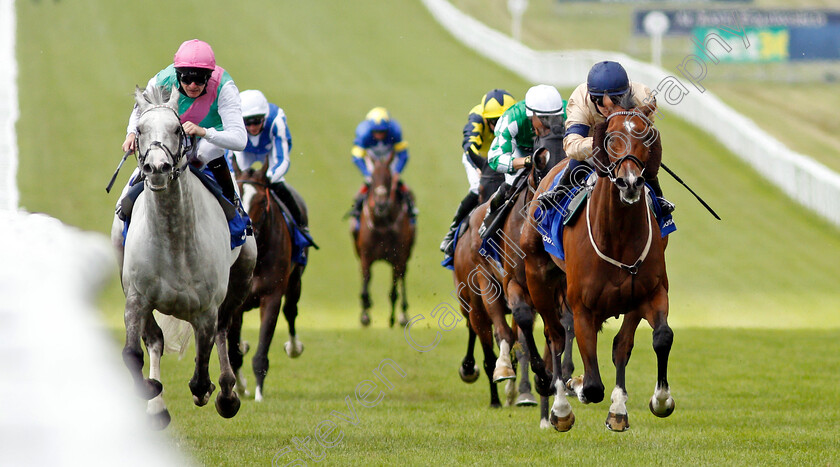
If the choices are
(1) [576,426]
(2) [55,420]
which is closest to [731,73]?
(1) [576,426]

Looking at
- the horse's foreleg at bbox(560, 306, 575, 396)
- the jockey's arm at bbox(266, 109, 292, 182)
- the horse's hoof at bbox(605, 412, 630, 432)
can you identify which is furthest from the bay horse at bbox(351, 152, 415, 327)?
the horse's hoof at bbox(605, 412, 630, 432)

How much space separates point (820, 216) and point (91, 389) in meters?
17.2

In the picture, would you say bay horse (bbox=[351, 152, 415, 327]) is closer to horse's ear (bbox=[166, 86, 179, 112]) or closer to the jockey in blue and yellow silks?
the jockey in blue and yellow silks

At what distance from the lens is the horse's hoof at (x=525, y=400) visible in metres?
Answer: 10.4

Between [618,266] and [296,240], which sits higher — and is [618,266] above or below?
above

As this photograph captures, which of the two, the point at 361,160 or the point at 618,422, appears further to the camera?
the point at 361,160

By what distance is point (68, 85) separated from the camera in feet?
100

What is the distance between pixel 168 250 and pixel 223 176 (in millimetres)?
1143

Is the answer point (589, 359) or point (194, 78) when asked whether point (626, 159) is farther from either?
point (194, 78)

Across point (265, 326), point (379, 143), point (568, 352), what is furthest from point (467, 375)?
point (379, 143)

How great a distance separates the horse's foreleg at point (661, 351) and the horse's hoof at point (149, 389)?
3035mm

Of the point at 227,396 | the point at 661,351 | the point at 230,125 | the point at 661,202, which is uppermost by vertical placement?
the point at 661,202

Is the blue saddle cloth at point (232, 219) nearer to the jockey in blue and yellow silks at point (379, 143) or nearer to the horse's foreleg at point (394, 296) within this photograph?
the horse's foreleg at point (394, 296)

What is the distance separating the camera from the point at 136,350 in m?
7.50
